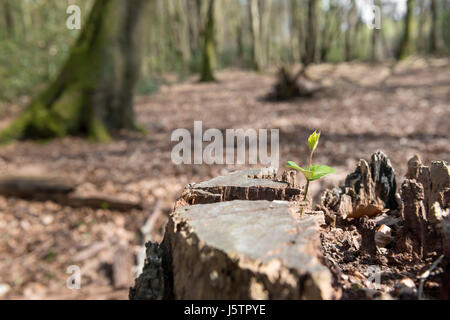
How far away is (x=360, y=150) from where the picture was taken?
532cm

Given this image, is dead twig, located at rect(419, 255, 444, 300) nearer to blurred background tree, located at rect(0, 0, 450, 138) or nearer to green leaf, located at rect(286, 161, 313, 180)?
green leaf, located at rect(286, 161, 313, 180)

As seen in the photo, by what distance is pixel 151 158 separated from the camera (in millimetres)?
5555

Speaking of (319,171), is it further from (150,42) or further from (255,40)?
(150,42)

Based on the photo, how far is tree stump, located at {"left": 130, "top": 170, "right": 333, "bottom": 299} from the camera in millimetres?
865

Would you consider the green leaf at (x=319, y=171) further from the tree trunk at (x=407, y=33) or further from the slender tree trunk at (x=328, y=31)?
the slender tree trunk at (x=328, y=31)

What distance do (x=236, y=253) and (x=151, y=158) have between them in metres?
4.82

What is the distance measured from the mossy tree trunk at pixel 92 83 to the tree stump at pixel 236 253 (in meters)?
5.66

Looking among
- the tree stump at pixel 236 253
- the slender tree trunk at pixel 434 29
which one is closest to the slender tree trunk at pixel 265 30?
the slender tree trunk at pixel 434 29

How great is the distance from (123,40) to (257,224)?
642cm

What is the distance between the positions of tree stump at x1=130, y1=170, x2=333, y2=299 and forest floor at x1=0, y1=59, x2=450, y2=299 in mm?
2062

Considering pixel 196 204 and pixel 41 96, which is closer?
pixel 196 204

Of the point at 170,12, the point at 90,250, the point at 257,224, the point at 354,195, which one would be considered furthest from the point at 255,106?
the point at 170,12

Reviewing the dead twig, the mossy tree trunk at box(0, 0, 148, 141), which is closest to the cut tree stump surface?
the dead twig
